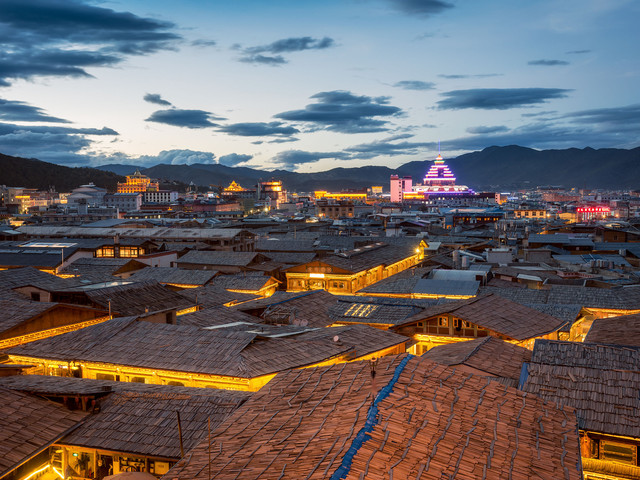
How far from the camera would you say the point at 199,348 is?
1622 centimetres

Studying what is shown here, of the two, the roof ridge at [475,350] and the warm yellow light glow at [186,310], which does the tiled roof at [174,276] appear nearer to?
the warm yellow light glow at [186,310]

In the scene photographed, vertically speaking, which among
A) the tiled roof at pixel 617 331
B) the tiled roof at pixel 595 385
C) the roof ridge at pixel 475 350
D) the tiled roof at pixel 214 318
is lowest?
the tiled roof at pixel 214 318

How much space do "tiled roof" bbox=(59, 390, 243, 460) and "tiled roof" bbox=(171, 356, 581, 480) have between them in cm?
152

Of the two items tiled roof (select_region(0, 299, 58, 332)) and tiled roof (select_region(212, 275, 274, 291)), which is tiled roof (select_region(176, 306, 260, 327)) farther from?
tiled roof (select_region(212, 275, 274, 291))

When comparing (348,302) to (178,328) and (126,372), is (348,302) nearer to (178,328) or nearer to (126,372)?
(178,328)

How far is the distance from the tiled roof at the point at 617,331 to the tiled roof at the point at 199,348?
669 centimetres

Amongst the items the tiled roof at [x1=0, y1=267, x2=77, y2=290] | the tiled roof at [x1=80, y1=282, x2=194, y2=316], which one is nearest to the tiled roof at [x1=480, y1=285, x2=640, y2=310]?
the tiled roof at [x1=80, y1=282, x2=194, y2=316]

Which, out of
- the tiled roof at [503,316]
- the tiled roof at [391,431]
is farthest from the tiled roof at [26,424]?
the tiled roof at [503,316]

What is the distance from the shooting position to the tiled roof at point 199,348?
15367mm

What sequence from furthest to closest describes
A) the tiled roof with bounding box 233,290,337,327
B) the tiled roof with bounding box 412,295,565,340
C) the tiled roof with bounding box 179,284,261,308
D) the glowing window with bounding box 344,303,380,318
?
the tiled roof with bounding box 179,284,261,308, the glowing window with bounding box 344,303,380,318, the tiled roof with bounding box 233,290,337,327, the tiled roof with bounding box 412,295,565,340

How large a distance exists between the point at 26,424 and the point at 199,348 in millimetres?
5762

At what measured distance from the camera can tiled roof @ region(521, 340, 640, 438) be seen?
1080 cm

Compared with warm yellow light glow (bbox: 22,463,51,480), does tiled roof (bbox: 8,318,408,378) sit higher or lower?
higher

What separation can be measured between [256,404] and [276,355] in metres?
6.24
